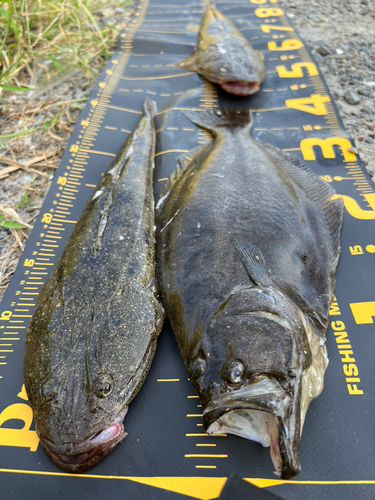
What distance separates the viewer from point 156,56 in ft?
15.6

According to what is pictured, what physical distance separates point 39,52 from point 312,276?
15.3 feet

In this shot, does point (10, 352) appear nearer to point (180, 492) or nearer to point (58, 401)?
point (58, 401)

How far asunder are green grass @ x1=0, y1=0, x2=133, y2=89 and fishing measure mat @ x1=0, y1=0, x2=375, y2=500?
507 millimetres

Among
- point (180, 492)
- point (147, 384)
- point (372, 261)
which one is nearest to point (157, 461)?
point (180, 492)

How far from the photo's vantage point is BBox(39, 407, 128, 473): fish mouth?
1.72m

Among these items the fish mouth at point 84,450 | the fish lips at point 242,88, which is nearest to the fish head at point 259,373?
the fish mouth at point 84,450

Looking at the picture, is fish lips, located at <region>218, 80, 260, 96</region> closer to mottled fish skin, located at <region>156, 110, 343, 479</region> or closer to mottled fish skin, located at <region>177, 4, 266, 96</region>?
mottled fish skin, located at <region>177, 4, 266, 96</region>

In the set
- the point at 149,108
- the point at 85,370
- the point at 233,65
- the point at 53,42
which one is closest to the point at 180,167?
the point at 149,108

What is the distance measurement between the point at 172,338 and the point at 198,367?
1.72 feet

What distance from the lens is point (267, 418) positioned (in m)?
1.68

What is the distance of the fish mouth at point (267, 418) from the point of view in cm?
151

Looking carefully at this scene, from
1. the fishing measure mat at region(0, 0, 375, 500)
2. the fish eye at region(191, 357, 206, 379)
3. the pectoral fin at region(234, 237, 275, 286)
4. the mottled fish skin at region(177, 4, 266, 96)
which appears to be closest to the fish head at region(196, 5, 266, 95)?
the mottled fish skin at region(177, 4, 266, 96)

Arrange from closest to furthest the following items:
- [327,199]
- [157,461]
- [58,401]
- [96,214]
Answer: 1. [58,401]
2. [157,461]
3. [96,214]
4. [327,199]

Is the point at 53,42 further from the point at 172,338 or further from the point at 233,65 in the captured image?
the point at 172,338
